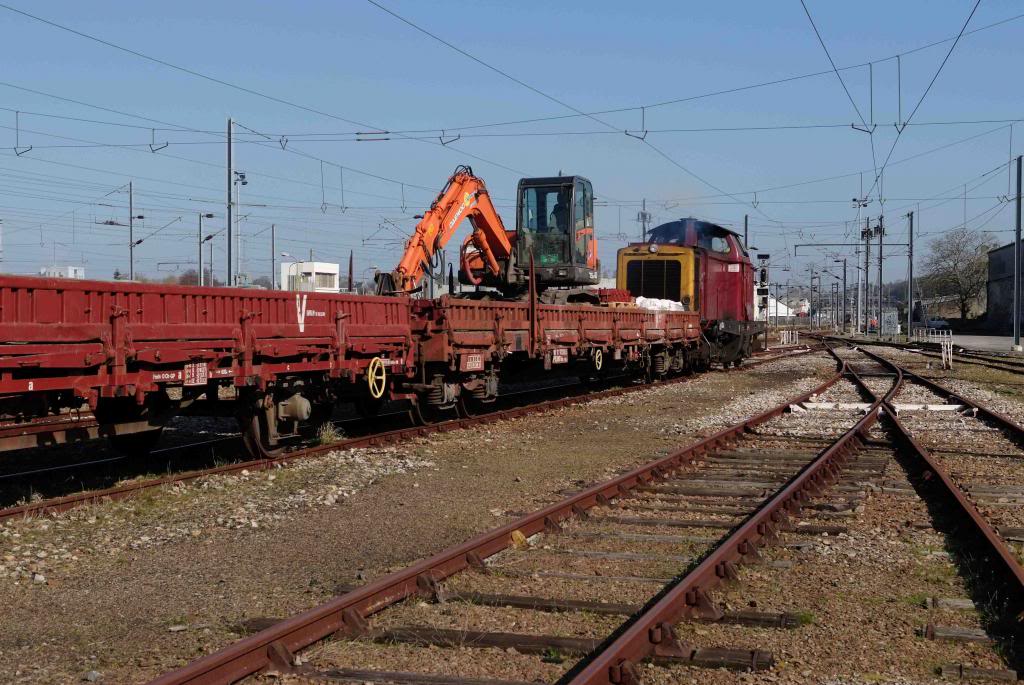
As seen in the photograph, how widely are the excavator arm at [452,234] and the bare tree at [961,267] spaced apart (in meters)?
89.2

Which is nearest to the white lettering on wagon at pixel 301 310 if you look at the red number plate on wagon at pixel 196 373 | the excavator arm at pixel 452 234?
the red number plate on wagon at pixel 196 373

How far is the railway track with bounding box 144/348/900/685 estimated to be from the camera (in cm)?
486

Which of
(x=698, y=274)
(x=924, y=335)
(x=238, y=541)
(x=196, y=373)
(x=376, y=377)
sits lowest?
(x=238, y=541)

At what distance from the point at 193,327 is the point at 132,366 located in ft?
2.65

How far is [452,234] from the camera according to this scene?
17297mm

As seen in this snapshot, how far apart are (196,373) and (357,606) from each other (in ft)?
16.3

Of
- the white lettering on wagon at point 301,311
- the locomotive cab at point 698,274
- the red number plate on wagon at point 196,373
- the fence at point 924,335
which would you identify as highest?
the locomotive cab at point 698,274

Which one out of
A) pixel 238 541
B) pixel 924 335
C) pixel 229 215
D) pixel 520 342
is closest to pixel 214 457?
pixel 238 541

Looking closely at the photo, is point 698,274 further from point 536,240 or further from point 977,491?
point 977,491

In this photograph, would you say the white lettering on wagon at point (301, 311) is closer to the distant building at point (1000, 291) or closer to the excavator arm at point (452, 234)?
the excavator arm at point (452, 234)

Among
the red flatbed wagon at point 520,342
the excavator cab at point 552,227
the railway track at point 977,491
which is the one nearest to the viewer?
the railway track at point 977,491

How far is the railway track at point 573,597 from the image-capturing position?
486 centimetres

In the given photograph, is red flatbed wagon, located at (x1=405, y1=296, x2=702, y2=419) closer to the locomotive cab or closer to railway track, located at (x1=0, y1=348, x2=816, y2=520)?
railway track, located at (x1=0, y1=348, x2=816, y2=520)

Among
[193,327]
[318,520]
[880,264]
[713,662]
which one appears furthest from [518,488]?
[880,264]
